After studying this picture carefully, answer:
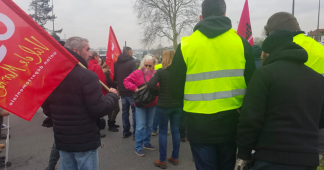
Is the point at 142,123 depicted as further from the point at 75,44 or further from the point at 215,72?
the point at 215,72

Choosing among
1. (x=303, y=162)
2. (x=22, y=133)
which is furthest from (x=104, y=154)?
(x=303, y=162)

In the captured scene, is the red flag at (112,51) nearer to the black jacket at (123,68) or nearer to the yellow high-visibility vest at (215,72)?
the black jacket at (123,68)

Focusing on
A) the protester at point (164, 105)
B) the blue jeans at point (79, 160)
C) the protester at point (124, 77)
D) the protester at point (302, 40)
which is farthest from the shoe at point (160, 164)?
the protester at point (302, 40)

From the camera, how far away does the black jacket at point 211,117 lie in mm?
1868

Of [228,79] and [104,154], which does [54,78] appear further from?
[104,154]

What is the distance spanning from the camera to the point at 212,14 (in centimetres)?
203

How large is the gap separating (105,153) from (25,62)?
2.92 meters

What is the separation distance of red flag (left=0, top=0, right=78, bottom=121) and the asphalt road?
2259 mm

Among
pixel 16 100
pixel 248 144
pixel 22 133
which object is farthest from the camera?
pixel 22 133

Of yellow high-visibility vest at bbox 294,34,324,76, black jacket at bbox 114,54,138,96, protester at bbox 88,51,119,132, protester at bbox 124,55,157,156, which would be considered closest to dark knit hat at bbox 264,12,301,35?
yellow high-visibility vest at bbox 294,34,324,76

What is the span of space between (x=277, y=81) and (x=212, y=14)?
0.83m

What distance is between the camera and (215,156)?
1989mm

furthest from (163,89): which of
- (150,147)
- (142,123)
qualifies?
(150,147)

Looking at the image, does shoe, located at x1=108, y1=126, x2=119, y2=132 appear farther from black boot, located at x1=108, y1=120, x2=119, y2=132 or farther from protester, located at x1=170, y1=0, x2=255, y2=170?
protester, located at x1=170, y1=0, x2=255, y2=170
